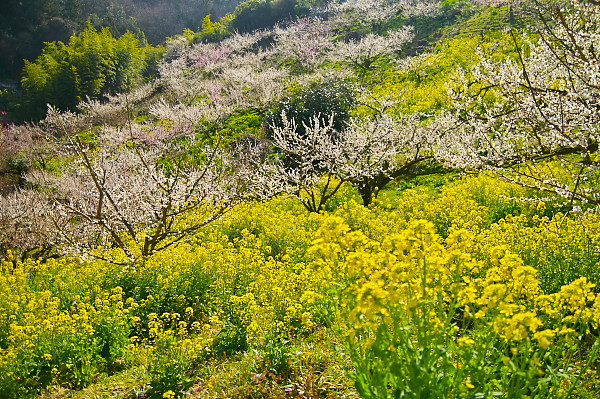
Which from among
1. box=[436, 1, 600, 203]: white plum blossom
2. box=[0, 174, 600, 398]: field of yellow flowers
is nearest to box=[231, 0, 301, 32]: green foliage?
box=[436, 1, 600, 203]: white plum blossom

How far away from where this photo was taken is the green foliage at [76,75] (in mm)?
37812

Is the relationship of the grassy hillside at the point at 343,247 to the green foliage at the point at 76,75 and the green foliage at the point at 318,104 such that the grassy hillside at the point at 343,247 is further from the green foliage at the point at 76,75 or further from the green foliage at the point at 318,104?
the green foliage at the point at 76,75

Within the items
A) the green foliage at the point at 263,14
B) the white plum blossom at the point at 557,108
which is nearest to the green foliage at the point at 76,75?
the green foliage at the point at 263,14

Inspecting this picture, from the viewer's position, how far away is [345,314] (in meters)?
2.70

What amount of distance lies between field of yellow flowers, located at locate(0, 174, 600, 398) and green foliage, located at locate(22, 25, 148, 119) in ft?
109

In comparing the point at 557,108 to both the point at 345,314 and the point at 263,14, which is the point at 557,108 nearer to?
the point at 345,314

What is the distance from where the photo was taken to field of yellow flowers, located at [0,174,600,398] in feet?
8.54

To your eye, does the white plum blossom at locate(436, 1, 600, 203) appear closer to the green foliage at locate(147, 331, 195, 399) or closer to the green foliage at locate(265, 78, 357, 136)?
the green foliage at locate(147, 331, 195, 399)

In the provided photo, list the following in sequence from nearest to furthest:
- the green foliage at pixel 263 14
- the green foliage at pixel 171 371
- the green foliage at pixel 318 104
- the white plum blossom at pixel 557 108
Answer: the white plum blossom at pixel 557 108
the green foliage at pixel 171 371
the green foliage at pixel 318 104
the green foliage at pixel 263 14

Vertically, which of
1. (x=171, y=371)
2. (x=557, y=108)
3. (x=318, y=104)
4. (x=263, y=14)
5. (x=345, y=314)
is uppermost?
(x=263, y=14)

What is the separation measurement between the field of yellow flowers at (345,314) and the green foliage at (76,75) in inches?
1312

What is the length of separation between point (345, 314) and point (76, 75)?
1670 inches

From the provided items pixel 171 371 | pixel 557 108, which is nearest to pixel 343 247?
pixel 171 371

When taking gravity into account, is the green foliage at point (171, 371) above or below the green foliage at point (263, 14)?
below
